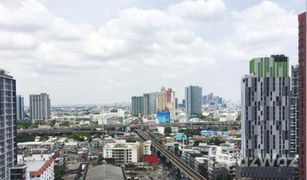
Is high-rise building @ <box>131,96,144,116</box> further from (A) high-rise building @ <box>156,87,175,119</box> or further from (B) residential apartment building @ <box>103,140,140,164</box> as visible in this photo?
(B) residential apartment building @ <box>103,140,140,164</box>

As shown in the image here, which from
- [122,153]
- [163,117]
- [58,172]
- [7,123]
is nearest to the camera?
[7,123]

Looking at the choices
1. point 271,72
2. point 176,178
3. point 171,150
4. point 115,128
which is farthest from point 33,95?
point 271,72

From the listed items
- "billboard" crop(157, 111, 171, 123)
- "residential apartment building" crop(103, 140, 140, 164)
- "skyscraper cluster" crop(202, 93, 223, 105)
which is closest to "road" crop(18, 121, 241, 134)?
"billboard" crop(157, 111, 171, 123)

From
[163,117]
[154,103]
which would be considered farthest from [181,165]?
[154,103]

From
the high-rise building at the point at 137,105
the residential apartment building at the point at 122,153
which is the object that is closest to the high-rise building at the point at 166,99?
the high-rise building at the point at 137,105

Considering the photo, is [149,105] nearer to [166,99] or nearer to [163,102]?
[163,102]

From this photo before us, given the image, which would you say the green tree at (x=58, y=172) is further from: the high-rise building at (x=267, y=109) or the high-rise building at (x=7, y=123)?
the high-rise building at (x=267, y=109)

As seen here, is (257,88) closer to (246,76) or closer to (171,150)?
(246,76)
